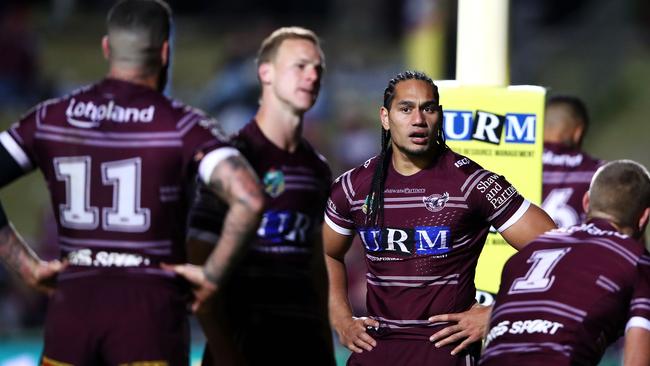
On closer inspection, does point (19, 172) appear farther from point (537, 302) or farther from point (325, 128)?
point (325, 128)

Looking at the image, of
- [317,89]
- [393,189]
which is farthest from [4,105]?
[393,189]

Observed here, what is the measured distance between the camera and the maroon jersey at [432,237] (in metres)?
6.05

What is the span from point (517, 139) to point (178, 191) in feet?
7.48

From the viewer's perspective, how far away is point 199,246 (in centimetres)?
684

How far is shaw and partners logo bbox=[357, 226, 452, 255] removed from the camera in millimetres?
6074

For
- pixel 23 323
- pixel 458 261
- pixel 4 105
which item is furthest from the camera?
pixel 4 105

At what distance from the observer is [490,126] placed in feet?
23.2

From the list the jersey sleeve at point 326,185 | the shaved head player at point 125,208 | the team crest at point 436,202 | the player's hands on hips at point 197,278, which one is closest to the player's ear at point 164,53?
the shaved head player at point 125,208

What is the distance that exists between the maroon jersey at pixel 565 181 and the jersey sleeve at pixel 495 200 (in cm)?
275

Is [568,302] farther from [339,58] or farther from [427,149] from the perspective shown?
[339,58]

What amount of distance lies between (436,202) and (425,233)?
15 centimetres

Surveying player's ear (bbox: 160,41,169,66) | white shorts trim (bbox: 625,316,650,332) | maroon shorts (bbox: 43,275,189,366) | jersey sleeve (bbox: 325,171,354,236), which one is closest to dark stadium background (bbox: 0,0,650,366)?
jersey sleeve (bbox: 325,171,354,236)

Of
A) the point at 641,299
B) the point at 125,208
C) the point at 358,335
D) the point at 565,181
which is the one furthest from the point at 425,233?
the point at 565,181

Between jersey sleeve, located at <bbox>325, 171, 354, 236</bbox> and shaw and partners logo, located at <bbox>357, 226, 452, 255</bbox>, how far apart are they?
22cm
